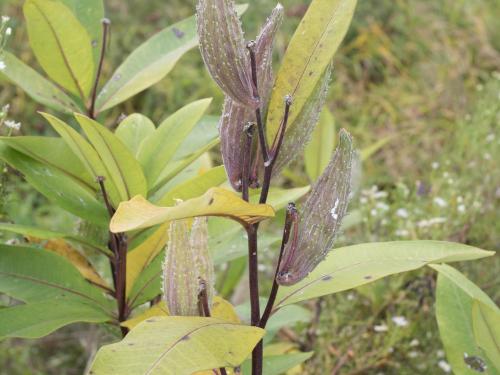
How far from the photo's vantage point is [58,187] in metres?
1.33

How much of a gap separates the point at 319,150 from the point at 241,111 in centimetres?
99

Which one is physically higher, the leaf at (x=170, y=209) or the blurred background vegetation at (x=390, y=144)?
the leaf at (x=170, y=209)

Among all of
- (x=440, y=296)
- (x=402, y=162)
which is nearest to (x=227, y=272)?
(x=440, y=296)

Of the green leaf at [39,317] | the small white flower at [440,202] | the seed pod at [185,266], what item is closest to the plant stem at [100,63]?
the green leaf at [39,317]

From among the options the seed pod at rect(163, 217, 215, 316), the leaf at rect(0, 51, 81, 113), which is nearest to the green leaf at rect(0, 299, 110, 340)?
the seed pod at rect(163, 217, 215, 316)

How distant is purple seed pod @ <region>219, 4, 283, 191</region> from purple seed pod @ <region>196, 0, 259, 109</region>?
0.07 ft

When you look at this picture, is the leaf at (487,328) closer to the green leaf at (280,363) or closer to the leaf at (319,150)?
the green leaf at (280,363)

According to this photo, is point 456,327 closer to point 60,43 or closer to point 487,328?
point 487,328

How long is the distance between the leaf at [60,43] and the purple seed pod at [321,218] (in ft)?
2.02

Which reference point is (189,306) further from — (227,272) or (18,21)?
(18,21)

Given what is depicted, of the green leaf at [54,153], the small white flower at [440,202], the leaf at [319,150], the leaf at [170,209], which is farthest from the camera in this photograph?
the small white flower at [440,202]

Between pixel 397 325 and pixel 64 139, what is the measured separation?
1025mm

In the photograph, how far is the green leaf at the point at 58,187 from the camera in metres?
1.31

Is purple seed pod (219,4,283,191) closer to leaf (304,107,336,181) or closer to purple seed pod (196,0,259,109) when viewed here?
purple seed pod (196,0,259,109)
